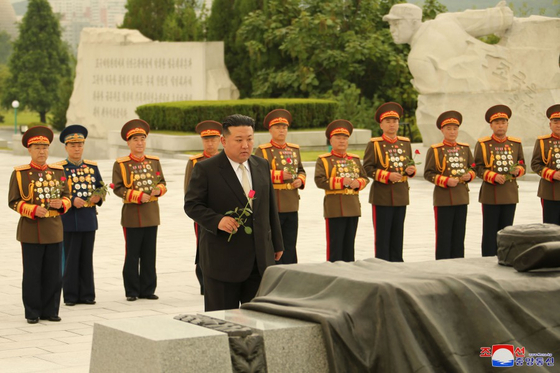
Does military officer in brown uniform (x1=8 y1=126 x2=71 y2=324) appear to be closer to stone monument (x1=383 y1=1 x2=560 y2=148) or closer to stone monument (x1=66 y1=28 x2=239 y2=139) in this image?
stone monument (x1=383 y1=1 x2=560 y2=148)

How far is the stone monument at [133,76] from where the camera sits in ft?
88.2

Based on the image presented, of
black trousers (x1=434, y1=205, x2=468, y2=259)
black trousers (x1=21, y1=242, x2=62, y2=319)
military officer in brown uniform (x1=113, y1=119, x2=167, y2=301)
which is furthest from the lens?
black trousers (x1=434, y1=205, x2=468, y2=259)

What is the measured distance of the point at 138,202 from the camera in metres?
8.75

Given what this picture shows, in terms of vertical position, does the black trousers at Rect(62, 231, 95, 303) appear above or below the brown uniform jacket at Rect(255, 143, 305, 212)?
below

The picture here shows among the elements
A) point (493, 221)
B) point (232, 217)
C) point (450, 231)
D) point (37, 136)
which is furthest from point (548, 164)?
point (232, 217)

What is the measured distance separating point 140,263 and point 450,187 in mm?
3154

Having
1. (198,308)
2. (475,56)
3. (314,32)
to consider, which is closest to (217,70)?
(314,32)

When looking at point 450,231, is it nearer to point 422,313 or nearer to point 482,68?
point 422,313

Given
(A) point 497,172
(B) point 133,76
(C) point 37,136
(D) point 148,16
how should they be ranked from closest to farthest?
1. (C) point 37,136
2. (A) point 497,172
3. (B) point 133,76
4. (D) point 148,16

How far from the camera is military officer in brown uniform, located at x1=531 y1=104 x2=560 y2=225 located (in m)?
10.3

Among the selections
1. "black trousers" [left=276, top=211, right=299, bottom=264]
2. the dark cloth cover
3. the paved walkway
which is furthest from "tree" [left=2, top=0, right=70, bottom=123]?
the dark cloth cover

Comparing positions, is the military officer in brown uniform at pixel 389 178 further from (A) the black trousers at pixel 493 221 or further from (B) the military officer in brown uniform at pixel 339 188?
(A) the black trousers at pixel 493 221

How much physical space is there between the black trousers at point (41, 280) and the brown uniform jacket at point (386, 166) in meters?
3.32

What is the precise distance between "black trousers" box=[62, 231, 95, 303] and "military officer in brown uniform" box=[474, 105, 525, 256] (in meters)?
3.96
